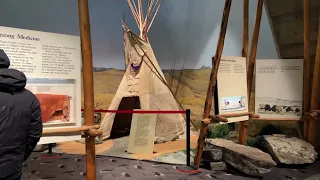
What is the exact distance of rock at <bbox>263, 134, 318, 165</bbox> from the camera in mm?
3551

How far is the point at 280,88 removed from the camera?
4.02m

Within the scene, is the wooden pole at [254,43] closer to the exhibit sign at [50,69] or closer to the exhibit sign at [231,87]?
the exhibit sign at [231,87]

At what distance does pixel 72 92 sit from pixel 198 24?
4.98 m

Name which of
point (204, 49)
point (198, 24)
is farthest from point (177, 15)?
point (204, 49)

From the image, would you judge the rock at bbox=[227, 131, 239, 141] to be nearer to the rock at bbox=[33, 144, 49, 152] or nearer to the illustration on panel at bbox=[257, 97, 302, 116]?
the illustration on panel at bbox=[257, 97, 302, 116]

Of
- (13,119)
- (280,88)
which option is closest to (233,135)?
(280,88)

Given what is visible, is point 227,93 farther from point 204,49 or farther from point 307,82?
point 204,49

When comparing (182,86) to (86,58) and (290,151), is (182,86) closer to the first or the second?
(290,151)

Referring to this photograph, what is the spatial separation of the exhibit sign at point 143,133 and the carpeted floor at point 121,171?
38 centimetres

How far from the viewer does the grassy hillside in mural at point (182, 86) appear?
6.69 meters

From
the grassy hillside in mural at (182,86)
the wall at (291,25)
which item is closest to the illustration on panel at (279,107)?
the wall at (291,25)

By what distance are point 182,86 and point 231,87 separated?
11.5ft

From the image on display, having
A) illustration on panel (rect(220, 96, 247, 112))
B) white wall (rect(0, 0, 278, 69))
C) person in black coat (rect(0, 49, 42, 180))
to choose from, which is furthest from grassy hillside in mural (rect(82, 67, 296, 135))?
person in black coat (rect(0, 49, 42, 180))

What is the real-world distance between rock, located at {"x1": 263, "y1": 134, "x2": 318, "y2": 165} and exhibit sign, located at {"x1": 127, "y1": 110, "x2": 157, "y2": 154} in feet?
4.64
